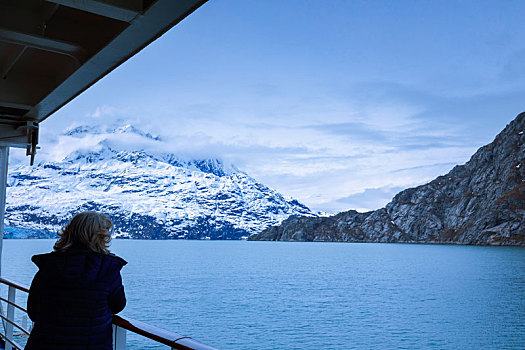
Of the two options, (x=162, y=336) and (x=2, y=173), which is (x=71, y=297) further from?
(x=2, y=173)

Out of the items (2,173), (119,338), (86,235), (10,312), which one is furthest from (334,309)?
(86,235)

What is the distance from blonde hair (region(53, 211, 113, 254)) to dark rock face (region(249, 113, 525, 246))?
118 metres

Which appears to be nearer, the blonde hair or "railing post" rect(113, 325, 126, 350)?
the blonde hair

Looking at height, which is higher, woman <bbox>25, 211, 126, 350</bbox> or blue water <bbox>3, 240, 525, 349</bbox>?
woman <bbox>25, 211, 126, 350</bbox>

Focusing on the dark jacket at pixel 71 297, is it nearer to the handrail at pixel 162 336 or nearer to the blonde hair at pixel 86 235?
the blonde hair at pixel 86 235

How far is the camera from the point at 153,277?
49438 millimetres

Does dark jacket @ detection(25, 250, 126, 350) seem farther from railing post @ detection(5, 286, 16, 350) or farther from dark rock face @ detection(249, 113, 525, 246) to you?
dark rock face @ detection(249, 113, 525, 246)

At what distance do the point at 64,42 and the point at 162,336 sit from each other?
215 centimetres

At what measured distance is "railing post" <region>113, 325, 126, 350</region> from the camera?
2.14 meters

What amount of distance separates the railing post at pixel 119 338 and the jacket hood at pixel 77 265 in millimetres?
467

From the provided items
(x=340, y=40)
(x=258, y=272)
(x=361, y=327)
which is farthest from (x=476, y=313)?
(x=340, y=40)

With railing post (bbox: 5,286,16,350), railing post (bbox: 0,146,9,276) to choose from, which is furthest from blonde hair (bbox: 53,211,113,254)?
railing post (bbox: 0,146,9,276)

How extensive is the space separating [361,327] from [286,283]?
20.1 meters

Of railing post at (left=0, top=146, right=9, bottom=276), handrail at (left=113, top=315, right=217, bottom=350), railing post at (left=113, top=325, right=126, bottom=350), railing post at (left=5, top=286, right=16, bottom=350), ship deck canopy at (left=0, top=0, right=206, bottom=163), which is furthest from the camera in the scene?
railing post at (left=0, top=146, right=9, bottom=276)
